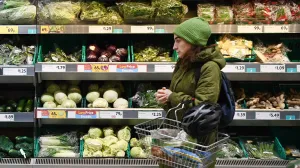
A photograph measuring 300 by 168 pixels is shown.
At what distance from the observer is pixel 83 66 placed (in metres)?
3.85

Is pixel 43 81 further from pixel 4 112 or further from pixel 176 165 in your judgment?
pixel 176 165

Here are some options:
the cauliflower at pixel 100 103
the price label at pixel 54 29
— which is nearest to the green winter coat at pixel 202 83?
the cauliflower at pixel 100 103

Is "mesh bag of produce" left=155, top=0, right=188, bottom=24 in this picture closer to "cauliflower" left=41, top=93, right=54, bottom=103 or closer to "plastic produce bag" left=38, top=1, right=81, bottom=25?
"plastic produce bag" left=38, top=1, right=81, bottom=25

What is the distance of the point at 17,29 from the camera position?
3.81 metres

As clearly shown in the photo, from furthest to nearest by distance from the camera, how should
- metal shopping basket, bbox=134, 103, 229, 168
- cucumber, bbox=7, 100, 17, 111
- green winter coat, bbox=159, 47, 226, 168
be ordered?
cucumber, bbox=7, 100, 17, 111, green winter coat, bbox=159, 47, 226, 168, metal shopping basket, bbox=134, 103, 229, 168

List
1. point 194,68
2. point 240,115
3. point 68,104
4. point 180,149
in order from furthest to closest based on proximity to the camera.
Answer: point 68,104
point 240,115
point 194,68
point 180,149

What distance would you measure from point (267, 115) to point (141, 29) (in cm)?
132

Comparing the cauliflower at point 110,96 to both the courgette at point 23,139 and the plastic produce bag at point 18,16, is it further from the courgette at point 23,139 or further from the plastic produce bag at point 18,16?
the plastic produce bag at point 18,16

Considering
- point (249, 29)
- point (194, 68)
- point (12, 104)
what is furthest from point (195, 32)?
point (12, 104)

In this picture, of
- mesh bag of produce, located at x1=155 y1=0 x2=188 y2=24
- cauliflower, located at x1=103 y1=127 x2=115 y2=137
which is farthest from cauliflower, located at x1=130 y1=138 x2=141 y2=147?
mesh bag of produce, located at x1=155 y1=0 x2=188 y2=24

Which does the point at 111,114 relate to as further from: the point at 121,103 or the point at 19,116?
the point at 19,116

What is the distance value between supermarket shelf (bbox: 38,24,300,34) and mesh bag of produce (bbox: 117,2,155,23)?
79mm

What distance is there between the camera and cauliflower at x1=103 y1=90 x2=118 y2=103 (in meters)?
4.12

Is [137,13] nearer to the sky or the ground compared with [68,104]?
nearer to the sky
